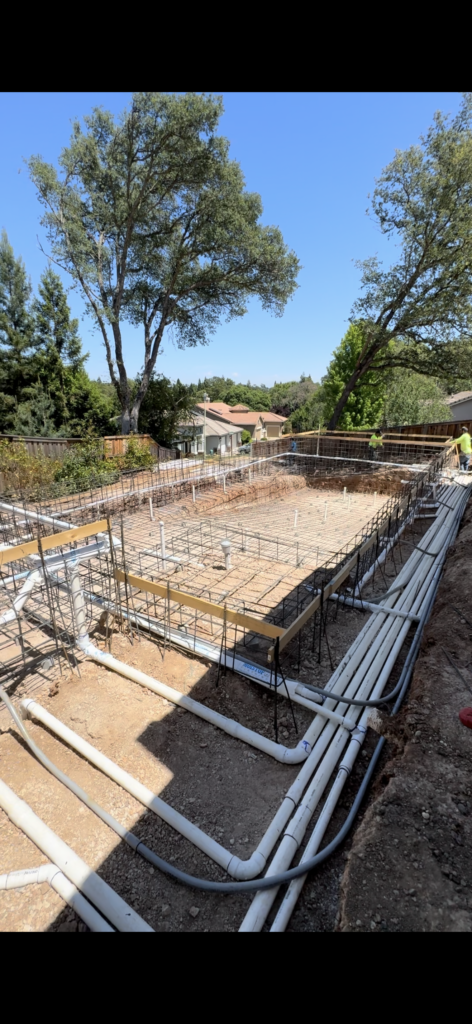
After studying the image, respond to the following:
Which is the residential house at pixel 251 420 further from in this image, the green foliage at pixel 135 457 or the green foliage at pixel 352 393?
the green foliage at pixel 135 457

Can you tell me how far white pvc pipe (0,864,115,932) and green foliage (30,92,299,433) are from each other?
17326mm

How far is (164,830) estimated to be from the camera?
336cm

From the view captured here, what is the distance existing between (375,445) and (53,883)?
1877cm

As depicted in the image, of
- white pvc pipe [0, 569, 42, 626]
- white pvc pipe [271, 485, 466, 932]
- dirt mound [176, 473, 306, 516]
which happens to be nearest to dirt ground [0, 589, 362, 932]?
white pvc pipe [271, 485, 466, 932]

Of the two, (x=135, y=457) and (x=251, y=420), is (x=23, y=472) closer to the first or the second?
(x=135, y=457)

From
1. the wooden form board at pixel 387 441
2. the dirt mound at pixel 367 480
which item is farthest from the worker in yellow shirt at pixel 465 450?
the wooden form board at pixel 387 441

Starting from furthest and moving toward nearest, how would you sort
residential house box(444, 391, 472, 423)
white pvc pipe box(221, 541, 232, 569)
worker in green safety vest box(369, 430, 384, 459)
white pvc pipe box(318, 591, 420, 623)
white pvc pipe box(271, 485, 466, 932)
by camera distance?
residential house box(444, 391, 472, 423) → worker in green safety vest box(369, 430, 384, 459) → white pvc pipe box(221, 541, 232, 569) → white pvc pipe box(318, 591, 420, 623) → white pvc pipe box(271, 485, 466, 932)

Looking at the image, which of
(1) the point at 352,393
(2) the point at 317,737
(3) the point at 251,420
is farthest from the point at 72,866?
(3) the point at 251,420

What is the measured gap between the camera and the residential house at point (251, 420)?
50.8 m

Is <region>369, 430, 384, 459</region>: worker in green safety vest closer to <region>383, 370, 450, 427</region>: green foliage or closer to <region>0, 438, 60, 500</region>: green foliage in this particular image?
<region>383, 370, 450, 427</region>: green foliage

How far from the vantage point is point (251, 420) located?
52.3 m

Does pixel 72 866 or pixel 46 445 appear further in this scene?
pixel 46 445

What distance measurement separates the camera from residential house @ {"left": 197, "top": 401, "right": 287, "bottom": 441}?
50778 mm
